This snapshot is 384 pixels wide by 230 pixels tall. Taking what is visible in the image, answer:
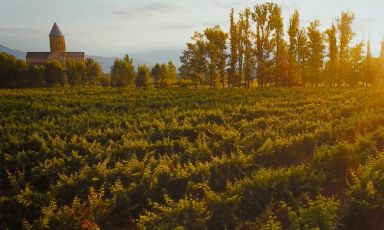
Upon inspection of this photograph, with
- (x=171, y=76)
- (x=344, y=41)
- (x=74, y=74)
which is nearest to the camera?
(x=344, y=41)

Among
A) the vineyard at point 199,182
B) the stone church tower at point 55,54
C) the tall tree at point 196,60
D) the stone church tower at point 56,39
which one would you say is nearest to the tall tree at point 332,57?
the tall tree at point 196,60

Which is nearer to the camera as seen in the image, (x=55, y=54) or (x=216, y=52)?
(x=216, y=52)

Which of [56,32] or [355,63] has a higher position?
[56,32]

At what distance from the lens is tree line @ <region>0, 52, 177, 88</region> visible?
6756cm

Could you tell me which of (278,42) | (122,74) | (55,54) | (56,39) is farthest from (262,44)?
(56,39)

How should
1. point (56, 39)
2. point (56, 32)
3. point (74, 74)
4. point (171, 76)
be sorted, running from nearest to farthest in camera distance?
point (74, 74), point (171, 76), point (56, 39), point (56, 32)

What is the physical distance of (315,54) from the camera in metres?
60.2

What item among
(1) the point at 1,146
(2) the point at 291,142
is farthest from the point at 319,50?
(1) the point at 1,146

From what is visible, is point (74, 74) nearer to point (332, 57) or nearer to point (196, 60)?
point (196, 60)

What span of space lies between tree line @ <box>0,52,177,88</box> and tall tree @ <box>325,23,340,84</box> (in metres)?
31.0

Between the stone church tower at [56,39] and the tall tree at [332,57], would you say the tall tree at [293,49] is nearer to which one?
the tall tree at [332,57]

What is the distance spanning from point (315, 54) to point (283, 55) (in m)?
5.45

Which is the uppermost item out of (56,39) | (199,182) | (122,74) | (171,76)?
(56,39)

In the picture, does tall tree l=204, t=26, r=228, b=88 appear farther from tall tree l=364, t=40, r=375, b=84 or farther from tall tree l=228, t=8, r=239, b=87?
tall tree l=364, t=40, r=375, b=84
